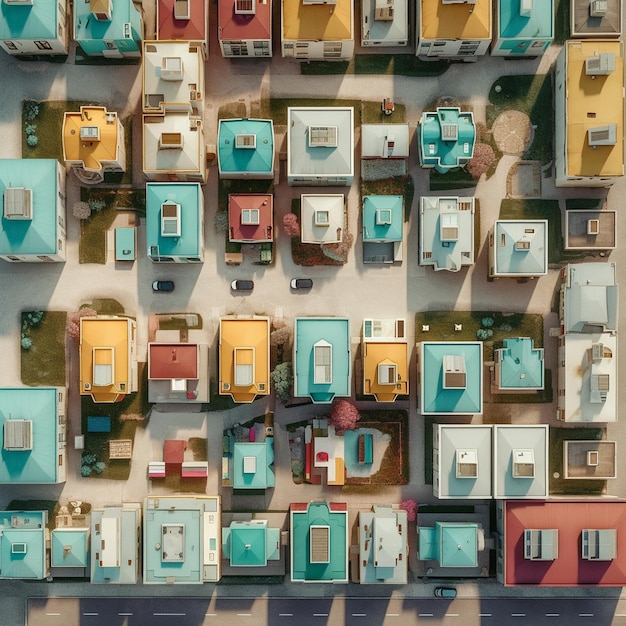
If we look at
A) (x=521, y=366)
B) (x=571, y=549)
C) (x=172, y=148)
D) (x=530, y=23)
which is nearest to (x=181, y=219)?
(x=172, y=148)

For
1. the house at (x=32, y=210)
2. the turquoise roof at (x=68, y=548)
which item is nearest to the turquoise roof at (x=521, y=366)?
the turquoise roof at (x=68, y=548)

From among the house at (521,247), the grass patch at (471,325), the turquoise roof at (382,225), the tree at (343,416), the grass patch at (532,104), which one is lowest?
the tree at (343,416)

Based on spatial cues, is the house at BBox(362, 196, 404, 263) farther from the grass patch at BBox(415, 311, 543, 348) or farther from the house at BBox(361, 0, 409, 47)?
the house at BBox(361, 0, 409, 47)

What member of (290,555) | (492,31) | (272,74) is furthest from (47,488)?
(492,31)

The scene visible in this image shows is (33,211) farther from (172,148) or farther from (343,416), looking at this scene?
(343,416)

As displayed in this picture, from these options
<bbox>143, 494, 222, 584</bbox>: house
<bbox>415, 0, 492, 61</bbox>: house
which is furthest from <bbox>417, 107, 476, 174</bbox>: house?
<bbox>143, 494, 222, 584</bbox>: house

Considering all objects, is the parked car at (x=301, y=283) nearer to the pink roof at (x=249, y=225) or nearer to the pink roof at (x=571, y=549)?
the pink roof at (x=249, y=225)
